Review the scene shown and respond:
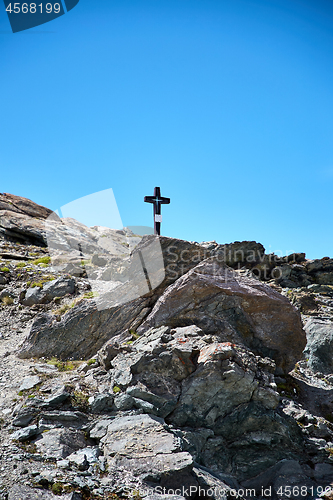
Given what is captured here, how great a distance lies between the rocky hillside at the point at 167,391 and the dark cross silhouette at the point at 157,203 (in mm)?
4881

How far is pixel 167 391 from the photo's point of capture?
979 centimetres

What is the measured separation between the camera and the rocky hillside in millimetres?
6984

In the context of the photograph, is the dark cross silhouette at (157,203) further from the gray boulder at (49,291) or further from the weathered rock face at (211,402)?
the weathered rock face at (211,402)

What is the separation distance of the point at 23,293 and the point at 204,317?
11619mm

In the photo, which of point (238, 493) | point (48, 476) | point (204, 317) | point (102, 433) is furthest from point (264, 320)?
point (48, 476)

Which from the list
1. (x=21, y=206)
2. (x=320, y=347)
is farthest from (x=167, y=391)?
(x=21, y=206)

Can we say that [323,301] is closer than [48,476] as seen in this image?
No

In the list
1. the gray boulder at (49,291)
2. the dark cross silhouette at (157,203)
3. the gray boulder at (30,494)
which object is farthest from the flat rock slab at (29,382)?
the dark cross silhouette at (157,203)

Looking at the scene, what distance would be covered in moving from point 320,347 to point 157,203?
42.9 feet

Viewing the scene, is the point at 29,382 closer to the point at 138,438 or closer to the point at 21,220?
the point at 138,438

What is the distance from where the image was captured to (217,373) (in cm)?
984

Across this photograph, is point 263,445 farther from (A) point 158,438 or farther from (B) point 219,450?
(A) point 158,438

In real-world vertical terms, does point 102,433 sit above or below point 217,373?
below

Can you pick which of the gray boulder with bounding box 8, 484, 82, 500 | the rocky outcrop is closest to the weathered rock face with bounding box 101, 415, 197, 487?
the gray boulder with bounding box 8, 484, 82, 500
